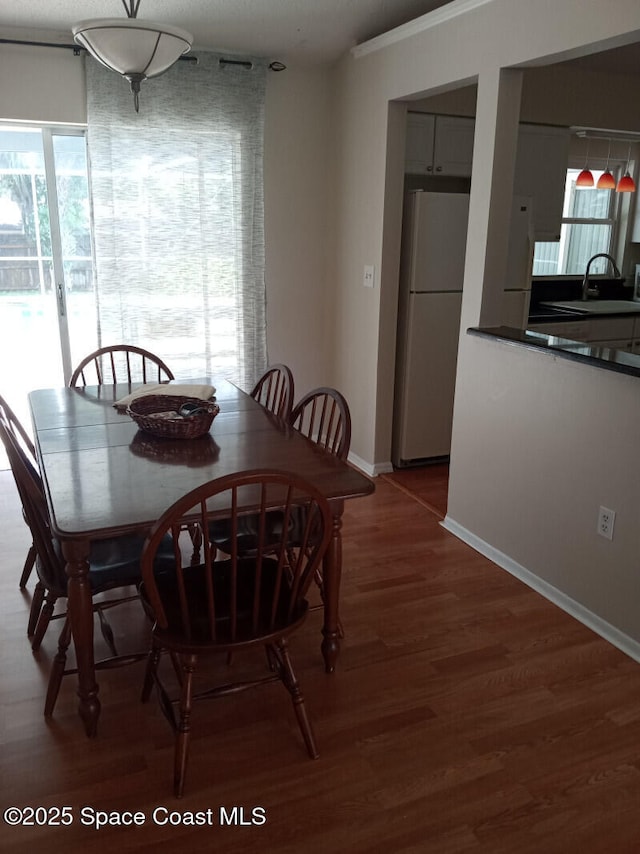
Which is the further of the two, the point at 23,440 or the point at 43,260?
the point at 43,260

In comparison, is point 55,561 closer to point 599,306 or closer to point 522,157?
point 522,157

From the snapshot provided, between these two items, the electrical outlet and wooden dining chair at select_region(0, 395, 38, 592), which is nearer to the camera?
wooden dining chair at select_region(0, 395, 38, 592)

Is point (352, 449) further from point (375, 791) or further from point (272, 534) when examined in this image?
point (375, 791)

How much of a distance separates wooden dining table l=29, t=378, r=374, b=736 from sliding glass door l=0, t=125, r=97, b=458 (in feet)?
4.94

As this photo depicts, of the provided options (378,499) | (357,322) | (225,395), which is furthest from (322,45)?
(378,499)

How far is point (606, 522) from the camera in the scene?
8.66 ft

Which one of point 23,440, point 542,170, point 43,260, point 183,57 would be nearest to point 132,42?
point 23,440

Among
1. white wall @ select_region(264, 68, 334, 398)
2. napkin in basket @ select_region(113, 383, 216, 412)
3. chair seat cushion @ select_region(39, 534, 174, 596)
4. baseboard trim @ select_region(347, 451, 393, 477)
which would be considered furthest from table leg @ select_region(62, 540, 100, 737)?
white wall @ select_region(264, 68, 334, 398)

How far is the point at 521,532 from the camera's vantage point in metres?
3.09

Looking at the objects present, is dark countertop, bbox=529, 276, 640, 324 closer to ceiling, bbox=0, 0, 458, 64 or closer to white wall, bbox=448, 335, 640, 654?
white wall, bbox=448, 335, 640, 654

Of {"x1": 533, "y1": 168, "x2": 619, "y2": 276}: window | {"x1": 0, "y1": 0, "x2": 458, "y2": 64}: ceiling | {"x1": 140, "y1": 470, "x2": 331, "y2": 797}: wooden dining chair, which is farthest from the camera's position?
{"x1": 533, "y1": 168, "x2": 619, "y2": 276}: window

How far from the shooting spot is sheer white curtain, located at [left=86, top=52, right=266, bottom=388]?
13.1ft

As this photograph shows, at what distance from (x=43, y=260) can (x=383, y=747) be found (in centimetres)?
338

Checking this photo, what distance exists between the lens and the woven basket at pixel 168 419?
246 cm
